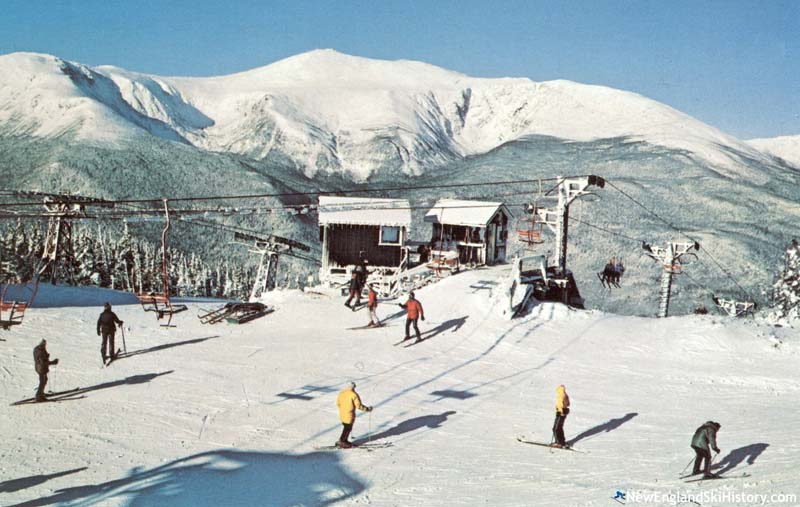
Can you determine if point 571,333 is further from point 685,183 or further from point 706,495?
point 685,183

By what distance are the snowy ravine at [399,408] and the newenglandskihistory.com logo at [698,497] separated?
27 centimetres

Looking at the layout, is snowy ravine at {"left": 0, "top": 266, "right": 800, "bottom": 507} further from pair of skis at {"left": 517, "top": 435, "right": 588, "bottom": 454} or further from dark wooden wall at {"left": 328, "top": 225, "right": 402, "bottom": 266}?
dark wooden wall at {"left": 328, "top": 225, "right": 402, "bottom": 266}

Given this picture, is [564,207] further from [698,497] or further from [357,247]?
[698,497]

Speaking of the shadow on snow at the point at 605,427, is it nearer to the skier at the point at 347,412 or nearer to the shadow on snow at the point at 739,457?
the shadow on snow at the point at 739,457

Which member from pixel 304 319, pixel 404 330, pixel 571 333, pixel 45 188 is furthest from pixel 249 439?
pixel 45 188

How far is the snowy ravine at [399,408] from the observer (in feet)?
34.2

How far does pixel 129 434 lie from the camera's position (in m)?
12.4

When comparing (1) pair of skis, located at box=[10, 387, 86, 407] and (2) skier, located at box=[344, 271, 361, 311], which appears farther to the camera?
(2) skier, located at box=[344, 271, 361, 311]

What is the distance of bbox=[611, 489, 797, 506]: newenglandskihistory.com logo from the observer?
887 cm

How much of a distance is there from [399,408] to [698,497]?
285 inches

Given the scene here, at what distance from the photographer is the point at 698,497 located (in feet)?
31.1

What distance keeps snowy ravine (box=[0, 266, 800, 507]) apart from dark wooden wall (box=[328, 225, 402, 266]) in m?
15.0

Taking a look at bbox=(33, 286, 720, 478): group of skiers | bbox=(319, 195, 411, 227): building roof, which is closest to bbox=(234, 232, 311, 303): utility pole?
bbox=(319, 195, 411, 227): building roof

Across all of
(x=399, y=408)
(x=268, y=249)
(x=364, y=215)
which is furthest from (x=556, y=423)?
(x=364, y=215)
